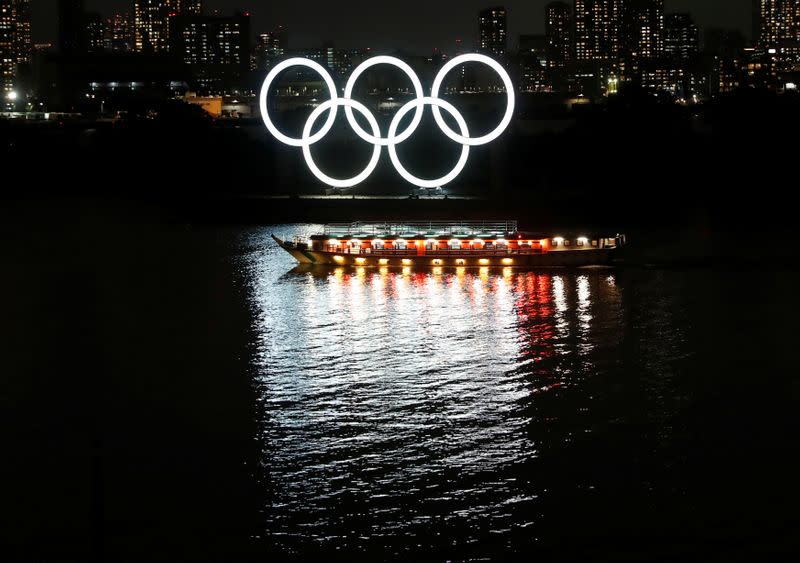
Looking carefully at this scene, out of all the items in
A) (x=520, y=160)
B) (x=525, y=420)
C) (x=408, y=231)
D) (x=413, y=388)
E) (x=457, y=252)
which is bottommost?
(x=525, y=420)

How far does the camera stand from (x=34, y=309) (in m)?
26.1

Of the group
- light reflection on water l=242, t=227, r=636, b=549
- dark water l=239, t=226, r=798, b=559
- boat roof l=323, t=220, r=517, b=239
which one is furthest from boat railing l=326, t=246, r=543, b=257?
dark water l=239, t=226, r=798, b=559

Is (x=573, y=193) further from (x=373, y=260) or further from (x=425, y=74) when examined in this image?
(x=425, y=74)

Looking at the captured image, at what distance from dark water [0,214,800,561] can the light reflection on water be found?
0.05 m

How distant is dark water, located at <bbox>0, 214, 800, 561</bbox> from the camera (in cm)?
1288

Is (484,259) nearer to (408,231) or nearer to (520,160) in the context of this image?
(408,231)

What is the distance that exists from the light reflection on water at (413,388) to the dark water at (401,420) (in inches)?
2.1

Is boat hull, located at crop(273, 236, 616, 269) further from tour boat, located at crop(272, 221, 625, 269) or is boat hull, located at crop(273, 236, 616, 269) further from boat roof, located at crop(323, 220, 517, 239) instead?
boat roof, located at crop(323, 220, 517, 239)

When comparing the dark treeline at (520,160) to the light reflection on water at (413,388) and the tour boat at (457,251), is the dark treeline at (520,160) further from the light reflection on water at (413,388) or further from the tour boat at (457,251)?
the light reflection on water at (413,388)

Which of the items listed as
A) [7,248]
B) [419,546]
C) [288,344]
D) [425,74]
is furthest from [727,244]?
[425,74]

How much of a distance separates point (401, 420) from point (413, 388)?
1.89m

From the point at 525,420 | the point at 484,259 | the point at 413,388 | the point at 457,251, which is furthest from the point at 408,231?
the point at 525,420

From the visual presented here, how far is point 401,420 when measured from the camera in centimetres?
1691

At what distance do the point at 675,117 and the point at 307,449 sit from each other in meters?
59.2
